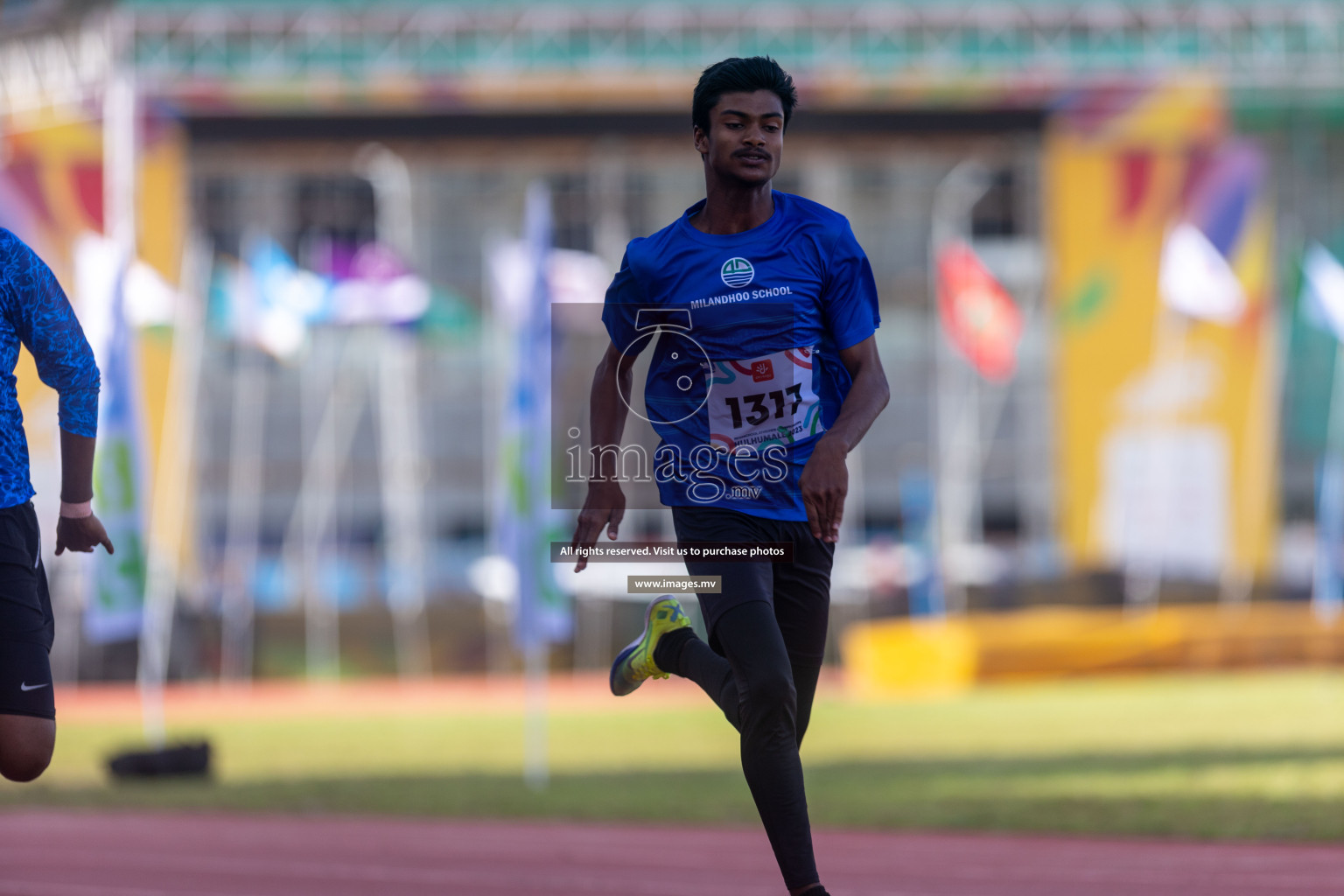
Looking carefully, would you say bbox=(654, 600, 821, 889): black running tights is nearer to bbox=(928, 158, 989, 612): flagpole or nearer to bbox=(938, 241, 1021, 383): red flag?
bbox=(938, 241, 1021, 383): red flag

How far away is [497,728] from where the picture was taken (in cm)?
2092

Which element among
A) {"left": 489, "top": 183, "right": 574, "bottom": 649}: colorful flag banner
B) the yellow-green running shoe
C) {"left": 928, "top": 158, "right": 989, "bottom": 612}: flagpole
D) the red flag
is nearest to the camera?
the yellow-green running shoe

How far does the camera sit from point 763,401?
15.3ft

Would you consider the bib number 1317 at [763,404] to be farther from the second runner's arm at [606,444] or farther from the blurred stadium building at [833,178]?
the blurred stadium building at [833,178]

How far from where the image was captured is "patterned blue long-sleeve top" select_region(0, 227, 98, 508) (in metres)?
4.57

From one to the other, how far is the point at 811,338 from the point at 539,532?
32.3 feet

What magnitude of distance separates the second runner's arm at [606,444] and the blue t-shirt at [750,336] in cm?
12

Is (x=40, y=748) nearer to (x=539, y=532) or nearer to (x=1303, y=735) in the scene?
(x=539, y=532)

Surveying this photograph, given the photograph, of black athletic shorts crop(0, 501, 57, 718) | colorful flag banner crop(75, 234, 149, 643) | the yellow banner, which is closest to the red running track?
colorful flag banner crop(75, 234, 149, 643)

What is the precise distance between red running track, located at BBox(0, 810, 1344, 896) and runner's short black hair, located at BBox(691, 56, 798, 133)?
3.53 meters

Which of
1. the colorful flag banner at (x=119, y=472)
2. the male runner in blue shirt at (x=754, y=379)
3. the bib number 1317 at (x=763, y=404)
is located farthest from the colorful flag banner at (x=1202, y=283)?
the bib number 1317 at (x=763, y=404)

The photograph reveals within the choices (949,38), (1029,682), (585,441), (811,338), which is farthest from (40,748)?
(949,38)

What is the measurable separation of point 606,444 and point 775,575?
0.61 m

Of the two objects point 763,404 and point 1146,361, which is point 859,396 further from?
point 1146,361
